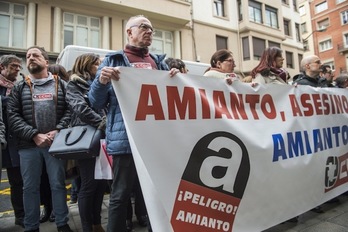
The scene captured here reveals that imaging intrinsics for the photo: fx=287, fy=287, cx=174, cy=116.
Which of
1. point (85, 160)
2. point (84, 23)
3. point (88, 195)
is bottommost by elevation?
point (88, 195)

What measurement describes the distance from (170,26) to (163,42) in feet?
3.41

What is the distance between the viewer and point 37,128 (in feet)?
8.93

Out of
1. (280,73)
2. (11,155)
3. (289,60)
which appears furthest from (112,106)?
(289,60)

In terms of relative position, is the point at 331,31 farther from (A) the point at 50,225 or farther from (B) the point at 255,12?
(A) the point at 50,225

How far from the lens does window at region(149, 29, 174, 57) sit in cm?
1568

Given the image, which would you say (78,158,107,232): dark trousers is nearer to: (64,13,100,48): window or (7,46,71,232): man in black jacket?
(7,46,71,232): man in black jacket

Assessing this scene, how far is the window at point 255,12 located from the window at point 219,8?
2.02 meters

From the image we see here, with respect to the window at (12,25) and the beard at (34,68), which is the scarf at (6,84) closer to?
the beard at (34,68)

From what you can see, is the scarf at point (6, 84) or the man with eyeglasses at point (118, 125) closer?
the man with eyeglasses at point (118, 125)

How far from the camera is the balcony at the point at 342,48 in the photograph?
33528 millimetres

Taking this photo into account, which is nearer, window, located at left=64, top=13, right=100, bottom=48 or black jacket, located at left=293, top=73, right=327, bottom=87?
black jacket, located at left=293, top=73, right=327, bottom=87

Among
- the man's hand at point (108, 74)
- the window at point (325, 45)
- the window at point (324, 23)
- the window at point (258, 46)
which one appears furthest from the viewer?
the window at point (324, 23)

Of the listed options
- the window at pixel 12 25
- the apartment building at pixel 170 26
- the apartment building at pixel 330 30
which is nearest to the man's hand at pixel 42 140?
the apartment building at pixel 170 26

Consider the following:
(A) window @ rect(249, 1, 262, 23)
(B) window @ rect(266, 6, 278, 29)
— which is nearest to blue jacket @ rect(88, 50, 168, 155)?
(A) window @ rect(249, 1, 262, 23)
